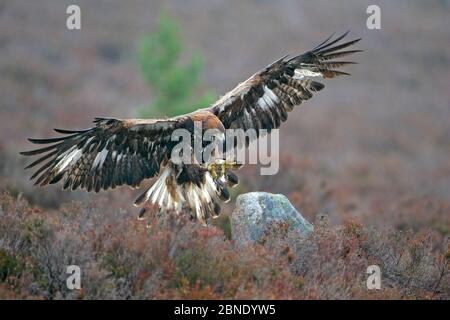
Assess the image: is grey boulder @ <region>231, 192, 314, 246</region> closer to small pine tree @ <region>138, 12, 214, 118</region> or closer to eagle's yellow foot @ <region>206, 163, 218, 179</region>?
eagle's yellow foot @ <region>206, 163, 218, 179</region>

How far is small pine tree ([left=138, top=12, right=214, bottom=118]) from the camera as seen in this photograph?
22.2m

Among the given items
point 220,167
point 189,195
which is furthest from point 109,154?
point 220,167

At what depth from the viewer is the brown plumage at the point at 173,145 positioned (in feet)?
28.6

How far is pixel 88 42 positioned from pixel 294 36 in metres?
10.8

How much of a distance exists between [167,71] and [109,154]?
571 inches

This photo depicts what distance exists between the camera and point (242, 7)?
138 ft

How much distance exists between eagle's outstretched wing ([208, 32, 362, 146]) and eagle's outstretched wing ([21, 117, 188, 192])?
43.7 inches

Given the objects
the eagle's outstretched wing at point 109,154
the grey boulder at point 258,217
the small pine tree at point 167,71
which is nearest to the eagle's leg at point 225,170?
the grey boulder at point 258,217

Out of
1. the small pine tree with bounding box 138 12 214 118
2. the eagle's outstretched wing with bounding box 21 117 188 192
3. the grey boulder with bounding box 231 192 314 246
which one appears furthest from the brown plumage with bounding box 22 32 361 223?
the small pine tree with bounding box 138 12 214 118

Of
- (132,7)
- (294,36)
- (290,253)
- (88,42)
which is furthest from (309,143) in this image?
(290,253)

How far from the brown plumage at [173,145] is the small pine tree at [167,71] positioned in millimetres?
11318

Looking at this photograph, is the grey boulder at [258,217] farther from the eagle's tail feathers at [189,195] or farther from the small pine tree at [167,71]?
the small pine tree at [167,71]

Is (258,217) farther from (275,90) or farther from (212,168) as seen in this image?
(275,90)

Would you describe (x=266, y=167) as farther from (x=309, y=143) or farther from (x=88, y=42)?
(x=88, y=42)
